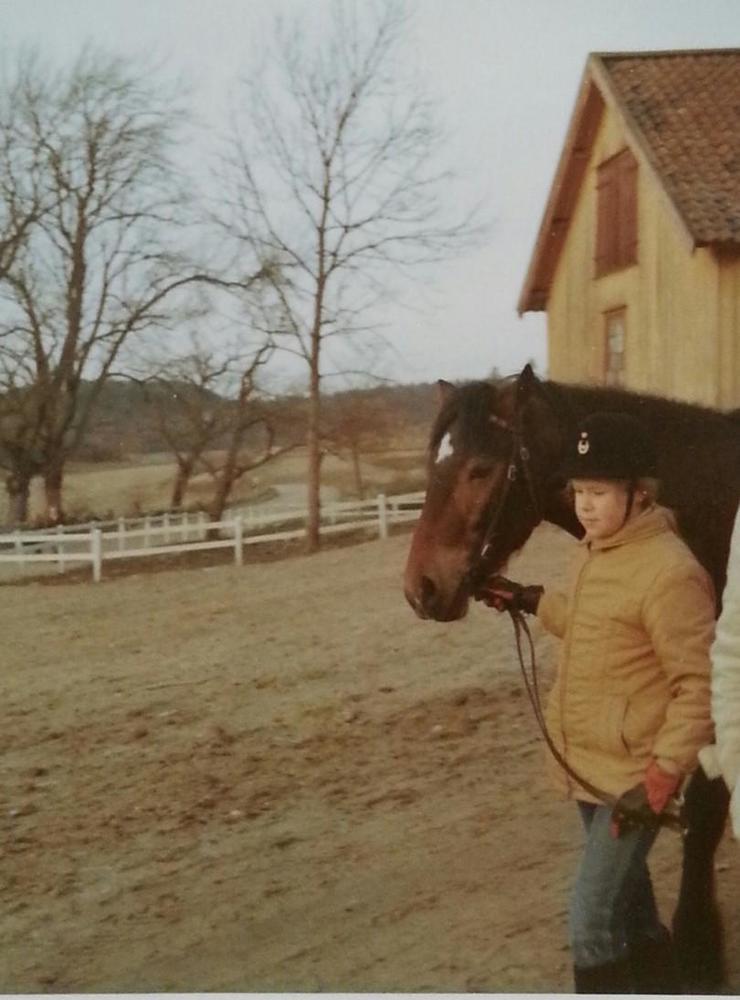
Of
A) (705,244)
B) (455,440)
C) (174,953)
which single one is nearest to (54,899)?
(174,953)

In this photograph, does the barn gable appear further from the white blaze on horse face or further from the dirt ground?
the dirt ground

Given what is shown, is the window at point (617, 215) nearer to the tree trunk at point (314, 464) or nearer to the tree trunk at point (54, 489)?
the tree trunk at point (314, 464)

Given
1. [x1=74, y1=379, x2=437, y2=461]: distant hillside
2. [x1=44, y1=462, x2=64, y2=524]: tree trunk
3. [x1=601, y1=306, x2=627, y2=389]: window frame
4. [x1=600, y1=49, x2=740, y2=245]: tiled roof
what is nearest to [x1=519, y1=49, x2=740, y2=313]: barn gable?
[x1=600, y1=49, x2=740, y2=245]: tiled roof

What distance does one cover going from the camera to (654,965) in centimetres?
187

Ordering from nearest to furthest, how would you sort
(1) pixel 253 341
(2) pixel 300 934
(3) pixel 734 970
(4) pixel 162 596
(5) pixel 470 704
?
(3) pixel 734 970, (2) pixel 300 934, (1) pixel 253 341, (4) pixel 162 596, (5) pixel 470 704

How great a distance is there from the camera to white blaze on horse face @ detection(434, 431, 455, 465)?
1949 millimetres

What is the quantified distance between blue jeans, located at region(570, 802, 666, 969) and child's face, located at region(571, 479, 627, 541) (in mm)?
483

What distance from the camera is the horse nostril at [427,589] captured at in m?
1.93

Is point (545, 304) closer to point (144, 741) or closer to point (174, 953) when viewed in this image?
point (144, 741)

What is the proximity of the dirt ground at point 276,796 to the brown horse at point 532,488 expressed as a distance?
0.35 meters

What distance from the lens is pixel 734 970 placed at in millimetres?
2094

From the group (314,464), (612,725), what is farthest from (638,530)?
(314,464)

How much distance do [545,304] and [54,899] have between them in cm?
201

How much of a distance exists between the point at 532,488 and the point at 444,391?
28cm
